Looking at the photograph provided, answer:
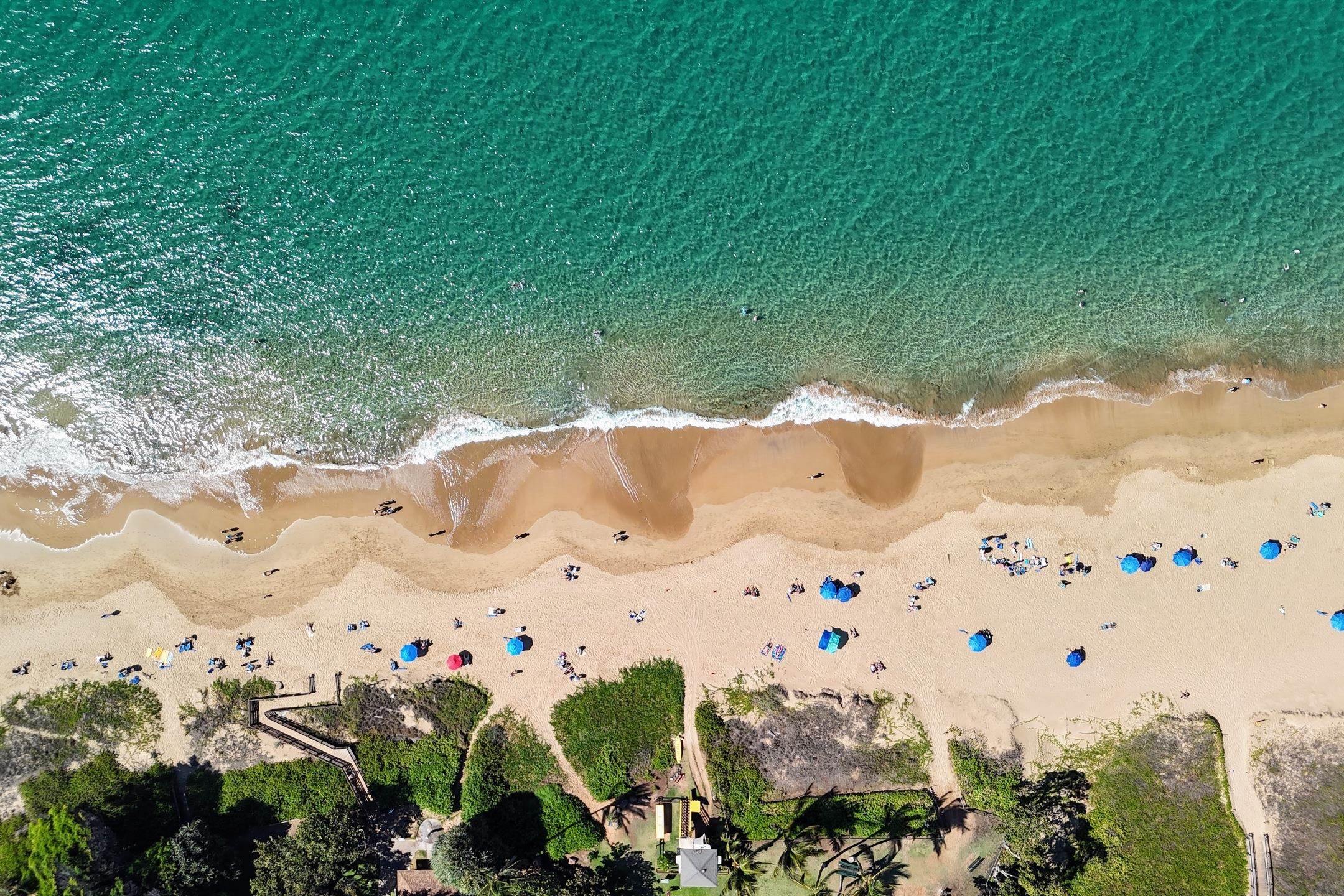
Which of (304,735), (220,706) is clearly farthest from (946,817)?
(220,706)

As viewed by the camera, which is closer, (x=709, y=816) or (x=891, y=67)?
(x=709, y=816)

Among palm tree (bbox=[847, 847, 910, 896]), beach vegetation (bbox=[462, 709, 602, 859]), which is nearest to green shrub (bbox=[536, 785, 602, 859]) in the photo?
beach vegetation (bbox=[462, 709, 602, 859])

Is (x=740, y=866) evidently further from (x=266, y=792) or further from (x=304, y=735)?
(x=266, y=792)

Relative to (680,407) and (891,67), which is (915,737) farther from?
(891,67)

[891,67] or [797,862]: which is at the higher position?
[891,67]

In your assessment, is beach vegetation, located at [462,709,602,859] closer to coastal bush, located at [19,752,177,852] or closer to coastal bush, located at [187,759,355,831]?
coastal bush, located at [187,759,355,831]

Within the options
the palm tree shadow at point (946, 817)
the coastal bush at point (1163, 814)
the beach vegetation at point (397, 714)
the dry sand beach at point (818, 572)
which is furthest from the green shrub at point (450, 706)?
the coastal bush at point (1163, 814)

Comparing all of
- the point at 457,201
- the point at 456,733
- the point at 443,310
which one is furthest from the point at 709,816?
the point at 457,201
